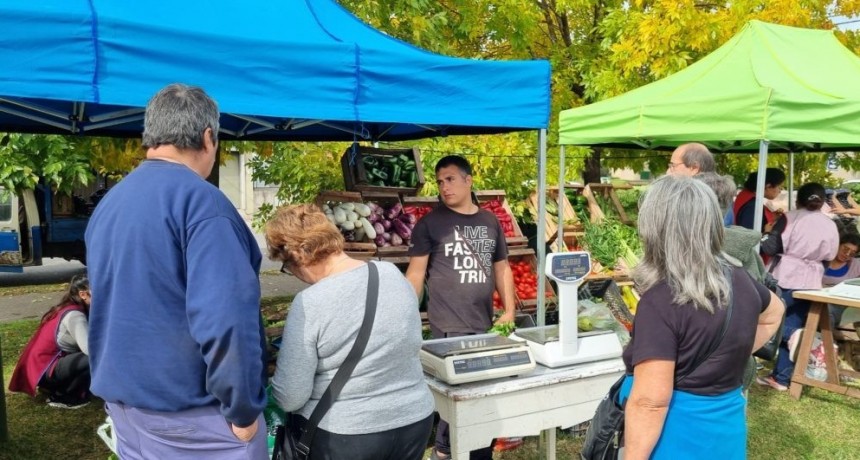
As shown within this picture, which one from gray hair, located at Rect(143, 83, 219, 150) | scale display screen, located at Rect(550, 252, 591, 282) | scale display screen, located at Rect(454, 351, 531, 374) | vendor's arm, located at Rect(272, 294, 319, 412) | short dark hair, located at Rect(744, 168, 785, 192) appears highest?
gray hair, located at Rect(143, 83, 219, 150)

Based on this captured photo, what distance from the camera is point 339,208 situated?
15.0ft

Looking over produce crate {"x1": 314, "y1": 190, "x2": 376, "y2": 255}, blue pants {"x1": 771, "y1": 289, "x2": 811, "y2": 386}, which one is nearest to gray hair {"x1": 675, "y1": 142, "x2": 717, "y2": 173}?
produce crate {"x1": 314, "y1": 190, "x2": 376, "y2": 255}

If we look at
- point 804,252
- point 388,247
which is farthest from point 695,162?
point 804,252

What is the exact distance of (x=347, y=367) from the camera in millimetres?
2170

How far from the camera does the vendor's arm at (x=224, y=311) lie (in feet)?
6.11

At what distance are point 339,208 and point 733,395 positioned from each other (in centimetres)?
296

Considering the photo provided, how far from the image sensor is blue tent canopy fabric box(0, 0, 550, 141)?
2.44m

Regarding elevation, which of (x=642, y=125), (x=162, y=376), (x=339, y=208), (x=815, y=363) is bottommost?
(x=815, y=363)

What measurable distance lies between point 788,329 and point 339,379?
16.3 ft

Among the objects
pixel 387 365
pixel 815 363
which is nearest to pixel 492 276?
pixel 387 365

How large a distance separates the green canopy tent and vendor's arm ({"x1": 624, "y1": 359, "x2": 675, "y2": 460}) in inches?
133

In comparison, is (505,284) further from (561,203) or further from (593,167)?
(593,167)

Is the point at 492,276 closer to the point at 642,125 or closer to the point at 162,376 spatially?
the point at 162,376

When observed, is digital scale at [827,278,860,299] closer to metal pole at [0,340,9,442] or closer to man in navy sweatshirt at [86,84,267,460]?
man in navy sweatshirt at [86,84,267,460]
